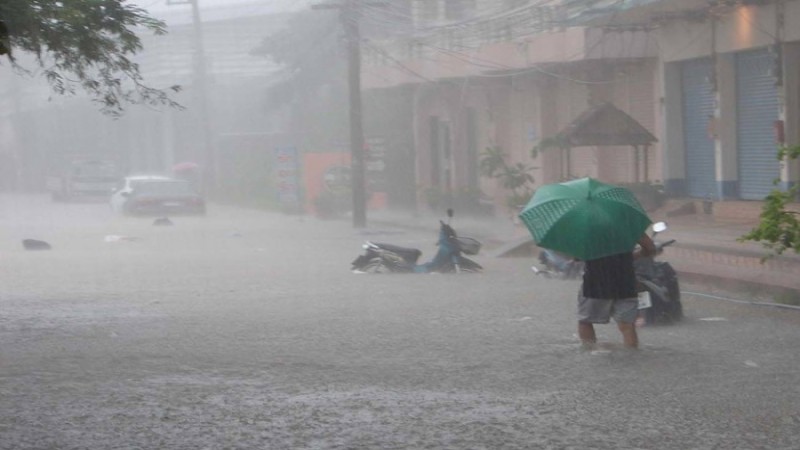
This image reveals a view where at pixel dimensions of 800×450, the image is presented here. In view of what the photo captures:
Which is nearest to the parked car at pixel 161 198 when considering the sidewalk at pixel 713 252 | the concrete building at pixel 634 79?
the concrete building at pixel 634 79

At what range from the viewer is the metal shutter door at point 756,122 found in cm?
2350

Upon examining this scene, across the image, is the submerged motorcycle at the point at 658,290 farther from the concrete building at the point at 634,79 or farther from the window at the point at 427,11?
the window at the point at 427,11

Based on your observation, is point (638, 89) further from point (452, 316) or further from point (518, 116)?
point (452, 316)

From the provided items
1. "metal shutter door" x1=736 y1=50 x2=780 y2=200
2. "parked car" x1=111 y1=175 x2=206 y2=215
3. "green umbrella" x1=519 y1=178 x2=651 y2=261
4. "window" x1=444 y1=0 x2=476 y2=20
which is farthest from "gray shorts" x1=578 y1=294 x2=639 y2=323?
"parked car" x1=111 y1=175 x2=206 y2=215

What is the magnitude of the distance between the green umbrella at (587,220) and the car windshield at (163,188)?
29.1 m

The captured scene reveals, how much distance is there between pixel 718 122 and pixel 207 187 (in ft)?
107

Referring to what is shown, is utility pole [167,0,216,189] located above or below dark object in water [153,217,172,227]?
above

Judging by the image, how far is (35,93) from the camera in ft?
230

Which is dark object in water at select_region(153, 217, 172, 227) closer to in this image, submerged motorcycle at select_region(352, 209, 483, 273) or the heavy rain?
the heavy rain

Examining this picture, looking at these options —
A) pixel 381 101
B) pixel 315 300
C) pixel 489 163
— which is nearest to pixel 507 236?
pixel 489 163

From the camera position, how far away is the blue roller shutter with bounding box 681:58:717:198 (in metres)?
25.8

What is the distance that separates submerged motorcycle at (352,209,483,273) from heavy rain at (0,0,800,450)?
Result: 0.04 m

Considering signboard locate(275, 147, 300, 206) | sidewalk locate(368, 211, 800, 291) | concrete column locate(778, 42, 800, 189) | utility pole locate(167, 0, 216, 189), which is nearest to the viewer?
sidewalk locate(368, 211, 800, 291)

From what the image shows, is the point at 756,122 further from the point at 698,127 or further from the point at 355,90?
the point at 355,90
